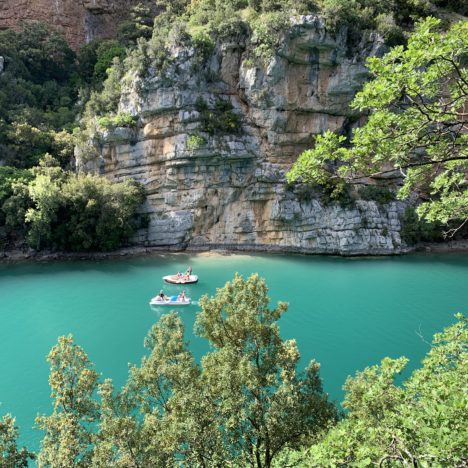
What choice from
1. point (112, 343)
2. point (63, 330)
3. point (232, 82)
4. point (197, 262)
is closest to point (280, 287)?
point (197, 262)

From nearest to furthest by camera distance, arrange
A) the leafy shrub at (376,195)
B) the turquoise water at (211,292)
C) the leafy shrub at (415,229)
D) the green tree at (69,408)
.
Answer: the green tree at (69,408)
the turquoise water at (211,292)
the leafy shrub at (415,229)
the leafy shrub at (376,195)

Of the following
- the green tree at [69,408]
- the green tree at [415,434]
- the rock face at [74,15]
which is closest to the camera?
the green tree at [415,434]

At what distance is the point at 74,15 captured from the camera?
4212 cm

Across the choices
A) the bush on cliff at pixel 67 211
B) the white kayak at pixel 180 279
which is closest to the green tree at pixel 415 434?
the white kayak at pixel 180 279

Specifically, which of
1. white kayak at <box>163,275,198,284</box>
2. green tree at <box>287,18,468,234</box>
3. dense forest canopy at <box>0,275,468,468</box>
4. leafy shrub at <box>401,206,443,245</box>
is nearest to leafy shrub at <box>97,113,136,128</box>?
white kayak at <box>163,275,198,284</box>

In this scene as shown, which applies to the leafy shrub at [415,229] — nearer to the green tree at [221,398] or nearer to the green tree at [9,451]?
the green tree at [221,398]

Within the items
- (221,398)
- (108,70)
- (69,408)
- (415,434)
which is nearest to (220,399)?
(221,398)

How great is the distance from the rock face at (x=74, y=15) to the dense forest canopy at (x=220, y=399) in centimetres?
4515

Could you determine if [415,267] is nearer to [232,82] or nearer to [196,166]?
[196,166]

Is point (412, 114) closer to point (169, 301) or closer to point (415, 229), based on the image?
point (169, 301)

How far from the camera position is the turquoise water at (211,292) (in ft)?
47.4

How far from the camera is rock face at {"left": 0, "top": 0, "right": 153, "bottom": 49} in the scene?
40.0m

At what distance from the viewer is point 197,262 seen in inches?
1141

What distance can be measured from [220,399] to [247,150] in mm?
26855
